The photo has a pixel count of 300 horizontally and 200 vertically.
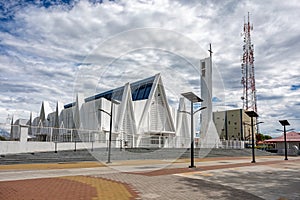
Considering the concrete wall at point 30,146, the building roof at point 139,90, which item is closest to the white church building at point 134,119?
the building roof at point 139,90

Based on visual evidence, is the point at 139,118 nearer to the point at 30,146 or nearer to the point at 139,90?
the point at 139,90

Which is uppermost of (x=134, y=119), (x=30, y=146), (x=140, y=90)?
(x=140, y=90)

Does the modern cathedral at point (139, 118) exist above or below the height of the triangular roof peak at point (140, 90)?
below

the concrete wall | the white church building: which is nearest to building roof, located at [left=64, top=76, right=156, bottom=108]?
the white church building

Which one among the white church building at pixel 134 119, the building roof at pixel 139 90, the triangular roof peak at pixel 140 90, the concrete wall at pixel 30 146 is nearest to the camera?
the concrete wall at pixel 30 146

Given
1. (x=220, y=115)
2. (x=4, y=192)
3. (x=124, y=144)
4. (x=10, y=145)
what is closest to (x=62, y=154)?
(x=10, y=145)

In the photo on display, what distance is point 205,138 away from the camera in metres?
46.2

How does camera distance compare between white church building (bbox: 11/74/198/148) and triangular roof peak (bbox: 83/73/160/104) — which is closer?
white church building (bbox: 11/74/198/148)

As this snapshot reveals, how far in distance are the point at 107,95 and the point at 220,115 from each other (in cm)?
3316

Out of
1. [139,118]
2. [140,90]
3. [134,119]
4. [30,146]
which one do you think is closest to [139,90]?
[140,90]

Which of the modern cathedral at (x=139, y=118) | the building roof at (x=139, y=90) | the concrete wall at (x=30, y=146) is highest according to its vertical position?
the building roof at (x=139, y=90)

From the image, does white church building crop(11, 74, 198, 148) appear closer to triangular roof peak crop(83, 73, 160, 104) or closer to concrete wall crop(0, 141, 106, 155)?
triangular roof peak crop(83, 73, 160, 104)

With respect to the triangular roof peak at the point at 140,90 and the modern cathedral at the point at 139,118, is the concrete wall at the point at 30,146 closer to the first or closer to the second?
the modern cathedral at the point at 139,118

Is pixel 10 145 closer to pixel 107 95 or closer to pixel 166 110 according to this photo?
pixel 166 110
